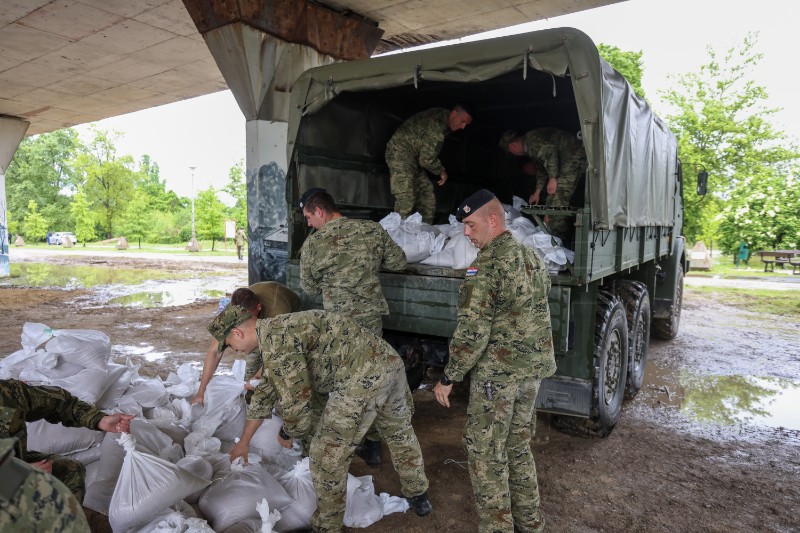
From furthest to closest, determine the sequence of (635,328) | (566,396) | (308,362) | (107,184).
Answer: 1. (107,184)
2. (635,328)
3. (566,396)
4. (308,362)

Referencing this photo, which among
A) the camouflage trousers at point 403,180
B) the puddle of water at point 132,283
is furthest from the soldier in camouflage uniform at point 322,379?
the puddle of water at point 132,283

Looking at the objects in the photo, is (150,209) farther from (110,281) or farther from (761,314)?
(761,314)

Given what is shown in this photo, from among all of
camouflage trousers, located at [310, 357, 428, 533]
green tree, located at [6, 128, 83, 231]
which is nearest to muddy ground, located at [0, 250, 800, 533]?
camouflage trousers, located at [310, 357, 428, 533]

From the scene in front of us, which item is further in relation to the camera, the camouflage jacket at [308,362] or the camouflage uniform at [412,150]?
the camouflage uniform at [412,150]

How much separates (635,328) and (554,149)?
1518mm

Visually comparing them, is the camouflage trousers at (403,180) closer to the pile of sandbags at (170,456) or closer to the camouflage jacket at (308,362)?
the pile of sandbags at (170,456)

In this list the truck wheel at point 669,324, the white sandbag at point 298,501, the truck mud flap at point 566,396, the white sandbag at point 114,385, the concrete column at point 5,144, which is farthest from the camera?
the concrete column at point 5,144

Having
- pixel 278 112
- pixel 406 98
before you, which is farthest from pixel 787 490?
pixel 278 112

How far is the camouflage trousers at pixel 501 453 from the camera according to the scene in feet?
7.73

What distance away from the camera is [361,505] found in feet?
8.55

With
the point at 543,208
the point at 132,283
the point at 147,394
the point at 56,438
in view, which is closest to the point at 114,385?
the point at 147,394

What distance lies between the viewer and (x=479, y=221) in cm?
242

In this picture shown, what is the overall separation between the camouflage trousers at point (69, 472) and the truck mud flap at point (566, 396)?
2212mm

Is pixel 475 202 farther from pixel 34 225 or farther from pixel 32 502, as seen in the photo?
pixel 34 225
